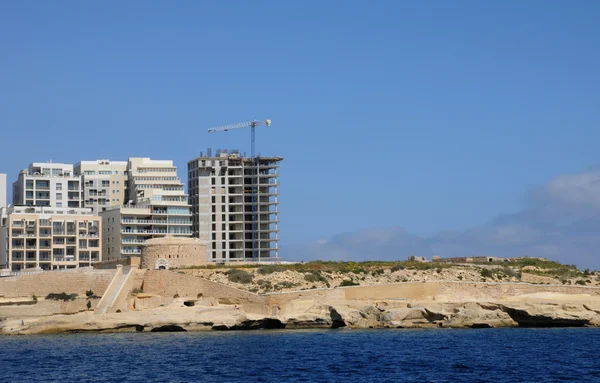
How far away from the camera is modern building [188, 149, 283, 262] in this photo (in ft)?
453

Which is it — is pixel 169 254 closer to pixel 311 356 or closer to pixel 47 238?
pixel 47 238

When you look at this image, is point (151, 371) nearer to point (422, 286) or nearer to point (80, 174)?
point (422, 286)

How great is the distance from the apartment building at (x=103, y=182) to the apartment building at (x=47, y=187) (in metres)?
1.58

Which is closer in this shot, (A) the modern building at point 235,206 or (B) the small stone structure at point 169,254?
(B) the small stone structure at point 169,254

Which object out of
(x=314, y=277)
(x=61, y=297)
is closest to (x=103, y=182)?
(x=61, y=297)

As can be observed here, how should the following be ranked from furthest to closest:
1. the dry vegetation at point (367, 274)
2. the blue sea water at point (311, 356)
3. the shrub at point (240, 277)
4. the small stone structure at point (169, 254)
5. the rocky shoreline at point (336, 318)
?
the small stone structure at point (169, 254) < the dry vegetation at point (367, 274) < the shrub at point (240, 277) < the rocky shoreline at point (336, 318) < the blue sea water at point (311, 356)

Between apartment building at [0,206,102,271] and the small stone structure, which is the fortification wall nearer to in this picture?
the small stone structure

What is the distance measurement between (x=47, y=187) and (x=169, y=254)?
3477 centimetres

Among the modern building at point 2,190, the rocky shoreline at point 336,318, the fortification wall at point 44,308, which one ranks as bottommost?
the rocky shoreline at point 336,318

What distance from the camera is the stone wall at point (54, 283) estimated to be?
327 feet

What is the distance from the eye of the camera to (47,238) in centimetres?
11906

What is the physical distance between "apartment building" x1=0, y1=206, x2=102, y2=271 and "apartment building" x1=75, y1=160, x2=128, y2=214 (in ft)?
41.9

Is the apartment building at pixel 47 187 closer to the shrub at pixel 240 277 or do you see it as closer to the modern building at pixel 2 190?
the modern building at pixel 2 190

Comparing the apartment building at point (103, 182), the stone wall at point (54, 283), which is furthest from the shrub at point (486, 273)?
the apartment building at point (103, 182)
